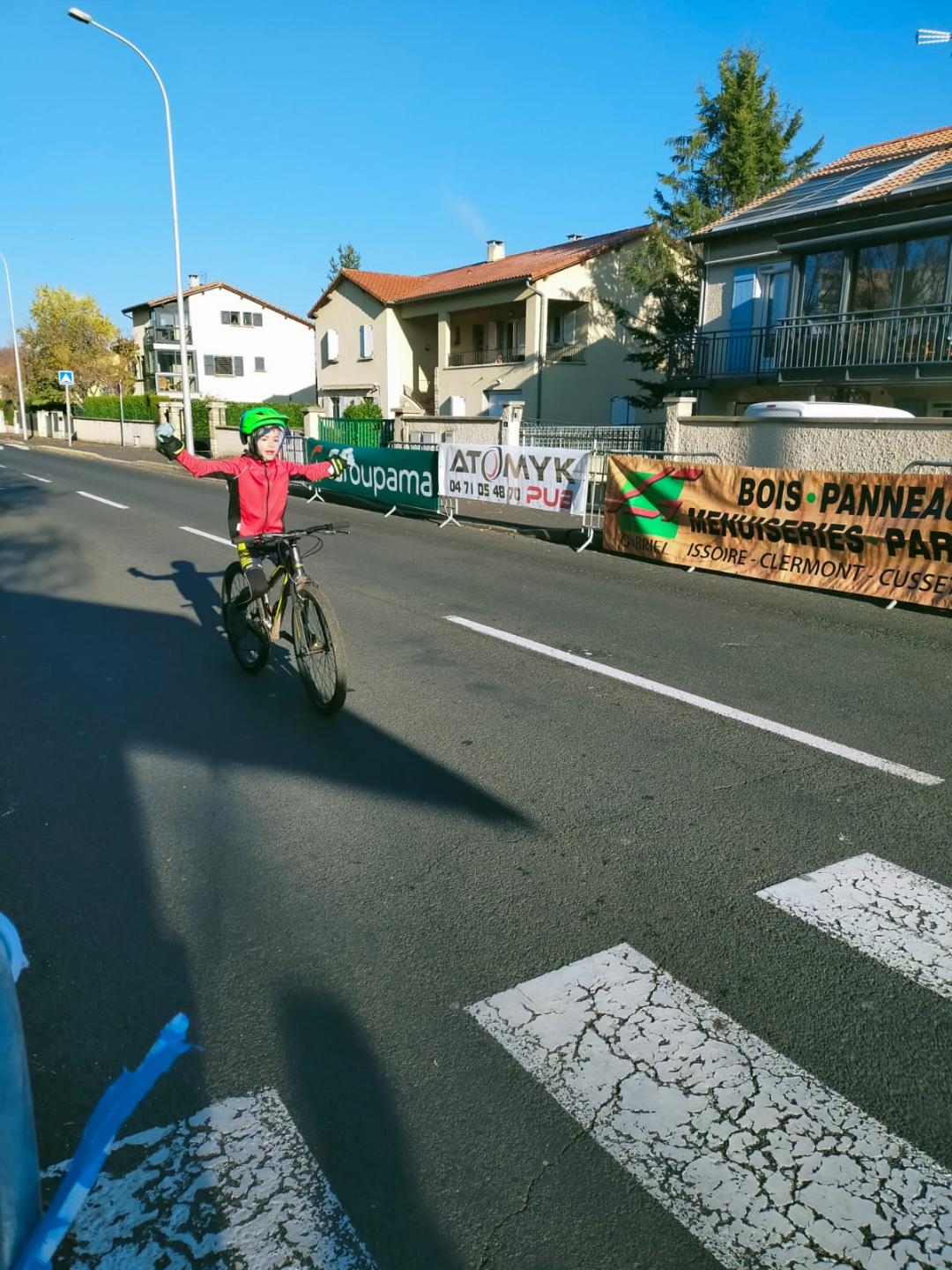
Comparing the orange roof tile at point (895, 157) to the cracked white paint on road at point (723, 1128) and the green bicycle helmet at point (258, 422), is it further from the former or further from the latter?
the cracked white paint on road at point (723, 1128)

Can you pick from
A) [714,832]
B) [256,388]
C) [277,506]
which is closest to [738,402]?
[277,506]

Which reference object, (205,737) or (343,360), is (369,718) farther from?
(343,360)

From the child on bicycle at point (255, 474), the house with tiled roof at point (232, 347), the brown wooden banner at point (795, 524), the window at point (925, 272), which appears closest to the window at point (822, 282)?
the window at point (925, 272)

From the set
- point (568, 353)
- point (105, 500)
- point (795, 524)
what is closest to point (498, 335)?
point (568, 353)

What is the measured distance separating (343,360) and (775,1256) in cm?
4755

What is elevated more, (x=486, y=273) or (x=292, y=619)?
(x=486, y=273)

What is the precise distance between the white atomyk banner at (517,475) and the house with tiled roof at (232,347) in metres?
46.8

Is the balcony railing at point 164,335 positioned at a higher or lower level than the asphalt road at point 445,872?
higher

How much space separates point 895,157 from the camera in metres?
24.5

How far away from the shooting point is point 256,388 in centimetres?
6378

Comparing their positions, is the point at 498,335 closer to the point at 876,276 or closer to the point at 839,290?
the point at 839,290

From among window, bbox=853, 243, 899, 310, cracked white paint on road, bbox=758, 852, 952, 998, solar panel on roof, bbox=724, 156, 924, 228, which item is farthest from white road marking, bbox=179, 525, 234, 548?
solar panel on roof, bbox=724, 156, 924, 228

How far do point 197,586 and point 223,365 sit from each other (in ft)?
186

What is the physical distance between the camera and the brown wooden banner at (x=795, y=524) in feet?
30.5
